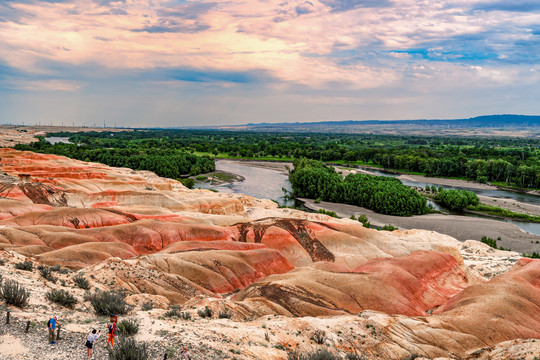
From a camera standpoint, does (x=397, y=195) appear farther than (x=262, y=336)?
A: Yes

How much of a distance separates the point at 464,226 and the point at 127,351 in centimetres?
7260

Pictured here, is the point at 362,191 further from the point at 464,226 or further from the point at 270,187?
the point at 270,187

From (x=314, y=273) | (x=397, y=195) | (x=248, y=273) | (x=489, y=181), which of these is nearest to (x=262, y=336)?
(x=314, y=273)

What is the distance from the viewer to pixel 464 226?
72.6 meters

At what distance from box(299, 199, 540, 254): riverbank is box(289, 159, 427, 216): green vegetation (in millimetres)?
2498

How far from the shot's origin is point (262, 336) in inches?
722

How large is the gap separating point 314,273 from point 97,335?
20822mm

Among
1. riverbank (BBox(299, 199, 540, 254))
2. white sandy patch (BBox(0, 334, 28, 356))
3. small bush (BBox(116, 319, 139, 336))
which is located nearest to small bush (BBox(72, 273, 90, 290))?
small bush (BBox(116, 319, 139, 336))

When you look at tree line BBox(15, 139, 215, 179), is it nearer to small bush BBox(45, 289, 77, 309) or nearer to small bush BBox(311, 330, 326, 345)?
small bush BBox(45, 289, 77, 309)

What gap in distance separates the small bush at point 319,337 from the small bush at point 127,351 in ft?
28.5

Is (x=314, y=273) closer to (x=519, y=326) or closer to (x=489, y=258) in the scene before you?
(x=519, y=326)

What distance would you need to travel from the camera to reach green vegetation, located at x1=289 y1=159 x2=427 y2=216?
84.1 m

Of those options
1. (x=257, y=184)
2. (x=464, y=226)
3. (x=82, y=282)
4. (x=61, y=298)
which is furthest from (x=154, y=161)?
(x=61, y=298)

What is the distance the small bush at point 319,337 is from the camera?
19438 mm
